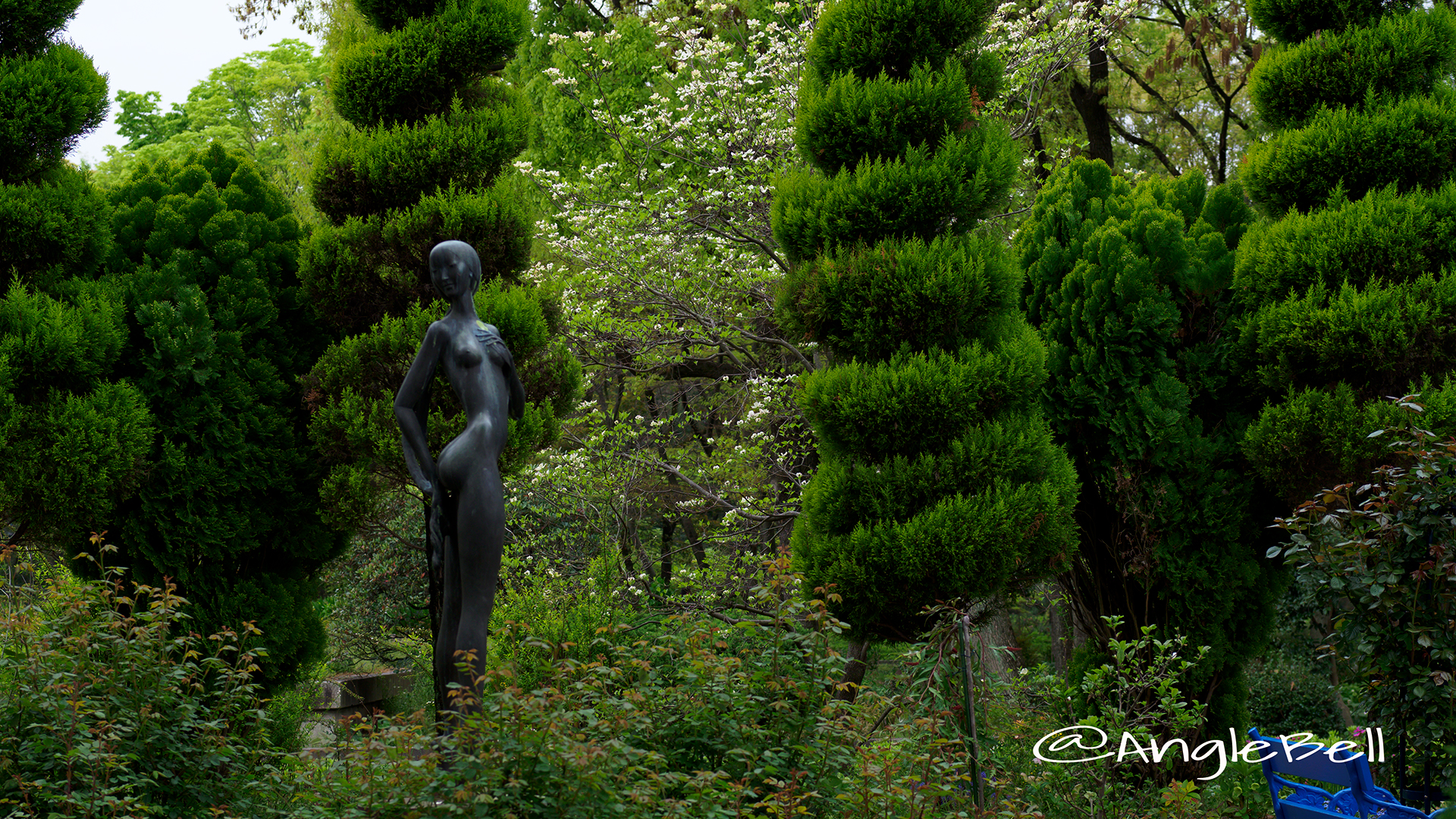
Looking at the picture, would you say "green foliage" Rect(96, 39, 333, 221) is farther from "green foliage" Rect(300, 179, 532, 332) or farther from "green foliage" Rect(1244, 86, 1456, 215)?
"green foliage" Rect(1244, 86, 1456, 215)

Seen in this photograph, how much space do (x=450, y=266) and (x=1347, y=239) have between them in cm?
492

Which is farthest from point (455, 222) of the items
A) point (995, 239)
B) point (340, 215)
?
point (995, 239)

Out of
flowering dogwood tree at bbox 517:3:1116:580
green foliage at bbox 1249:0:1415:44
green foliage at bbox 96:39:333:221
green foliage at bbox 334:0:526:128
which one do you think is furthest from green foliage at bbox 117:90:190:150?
green foliage at bbox 1249:0:1415:44

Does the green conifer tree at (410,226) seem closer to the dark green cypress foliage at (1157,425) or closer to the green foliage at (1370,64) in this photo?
the dark green cypress foliage at (1157,425)

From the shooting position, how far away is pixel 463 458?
4.50 m

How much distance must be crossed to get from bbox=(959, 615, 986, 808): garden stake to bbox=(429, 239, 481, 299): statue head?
2785 mm

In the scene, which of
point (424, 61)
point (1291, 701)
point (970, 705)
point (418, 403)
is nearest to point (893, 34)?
point (424, 61)

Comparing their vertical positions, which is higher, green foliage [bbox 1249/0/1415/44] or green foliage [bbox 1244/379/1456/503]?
green foliage [bbox 1249/0/1415/44]

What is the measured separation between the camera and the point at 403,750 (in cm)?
354

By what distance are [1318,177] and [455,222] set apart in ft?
17.4

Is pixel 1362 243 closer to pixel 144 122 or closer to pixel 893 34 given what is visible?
pixel 893 34

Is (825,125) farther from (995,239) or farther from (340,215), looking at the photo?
(340,215)

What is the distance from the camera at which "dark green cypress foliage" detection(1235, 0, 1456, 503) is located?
5.68 meters

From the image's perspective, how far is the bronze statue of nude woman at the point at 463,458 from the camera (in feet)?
14.8
